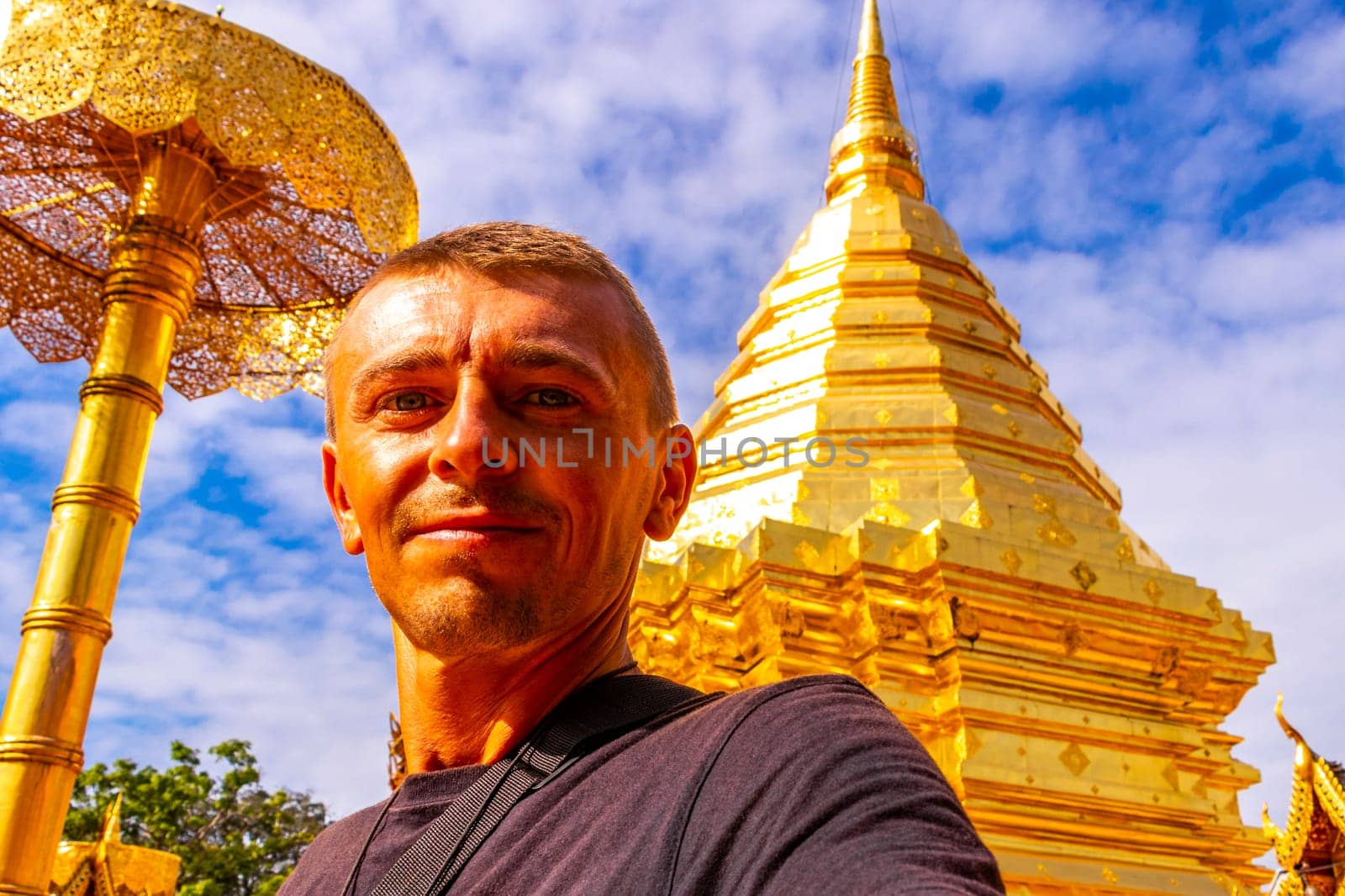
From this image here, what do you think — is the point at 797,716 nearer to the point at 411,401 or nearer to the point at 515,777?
the point at 515,777

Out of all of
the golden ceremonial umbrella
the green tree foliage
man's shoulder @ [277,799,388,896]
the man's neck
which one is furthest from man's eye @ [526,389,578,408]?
the green tree foliage

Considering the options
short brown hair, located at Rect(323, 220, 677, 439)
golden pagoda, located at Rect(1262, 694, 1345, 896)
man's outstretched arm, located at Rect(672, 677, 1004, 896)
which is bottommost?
man's outstretched arm, located at Rect(672, 677, 1004, 896)

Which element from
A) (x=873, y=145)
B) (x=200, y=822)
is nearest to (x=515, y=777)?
(x=873, y=145)

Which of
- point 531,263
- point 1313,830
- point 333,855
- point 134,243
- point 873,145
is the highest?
point 873,145

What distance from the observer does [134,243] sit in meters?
6.57

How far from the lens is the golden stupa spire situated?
1179 cm

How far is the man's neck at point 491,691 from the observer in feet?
3.64

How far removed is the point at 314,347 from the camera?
8.58 m

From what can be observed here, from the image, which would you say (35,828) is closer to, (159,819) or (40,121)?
(40,121)

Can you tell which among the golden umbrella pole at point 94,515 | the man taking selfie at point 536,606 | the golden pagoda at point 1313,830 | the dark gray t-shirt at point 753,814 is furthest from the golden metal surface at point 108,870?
the dark gray t-shirt at point 753,814

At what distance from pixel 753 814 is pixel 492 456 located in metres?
0.41

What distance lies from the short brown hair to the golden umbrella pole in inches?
198

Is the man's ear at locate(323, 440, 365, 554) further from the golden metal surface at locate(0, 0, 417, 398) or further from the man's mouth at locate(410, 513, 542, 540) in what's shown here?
the golden metal surface at locate(0, 0, 417, 398)

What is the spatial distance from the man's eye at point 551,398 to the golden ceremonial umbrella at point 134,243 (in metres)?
5.20
